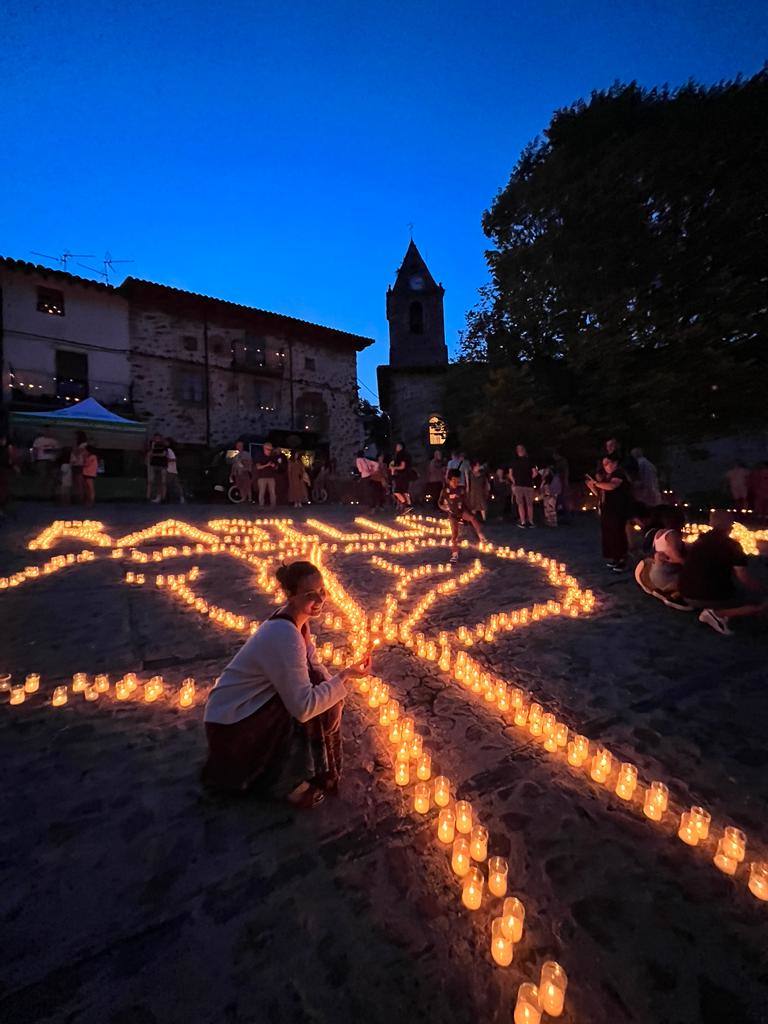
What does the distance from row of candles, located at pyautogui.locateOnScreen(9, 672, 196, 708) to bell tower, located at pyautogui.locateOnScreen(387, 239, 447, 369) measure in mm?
39089

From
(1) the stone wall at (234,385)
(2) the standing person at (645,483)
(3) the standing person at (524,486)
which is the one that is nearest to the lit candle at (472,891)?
(2) the standing person at (645,483)

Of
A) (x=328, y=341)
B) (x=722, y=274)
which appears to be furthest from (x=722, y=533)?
(x=328, y=341)

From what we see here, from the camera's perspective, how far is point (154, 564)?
8.21 m

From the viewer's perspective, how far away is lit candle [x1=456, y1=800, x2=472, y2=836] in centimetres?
258

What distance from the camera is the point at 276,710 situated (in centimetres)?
275

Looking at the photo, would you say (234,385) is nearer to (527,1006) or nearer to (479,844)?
(479,844)

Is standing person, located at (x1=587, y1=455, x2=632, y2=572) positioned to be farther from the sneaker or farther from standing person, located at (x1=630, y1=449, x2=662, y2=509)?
the sneaker

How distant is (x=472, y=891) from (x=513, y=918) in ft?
0.69

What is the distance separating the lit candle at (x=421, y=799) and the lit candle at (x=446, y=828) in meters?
0.17

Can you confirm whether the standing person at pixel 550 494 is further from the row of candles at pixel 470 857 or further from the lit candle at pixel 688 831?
the lit candle at pixel 688 831

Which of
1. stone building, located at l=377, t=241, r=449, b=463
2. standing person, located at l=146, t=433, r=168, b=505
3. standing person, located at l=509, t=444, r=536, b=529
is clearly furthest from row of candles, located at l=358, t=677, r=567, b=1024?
stone building, located at l=377, t=241, r=449, b=463

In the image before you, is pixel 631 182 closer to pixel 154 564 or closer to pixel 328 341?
pixel 328 341

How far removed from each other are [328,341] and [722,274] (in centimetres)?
2101

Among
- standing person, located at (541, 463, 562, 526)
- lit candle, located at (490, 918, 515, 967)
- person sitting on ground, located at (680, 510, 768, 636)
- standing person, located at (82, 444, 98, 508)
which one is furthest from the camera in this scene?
standing person, located at (541, 463, 562, 526)
